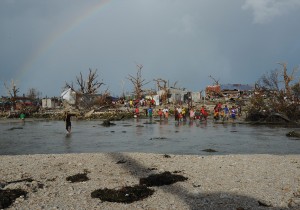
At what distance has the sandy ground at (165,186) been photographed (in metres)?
8.57

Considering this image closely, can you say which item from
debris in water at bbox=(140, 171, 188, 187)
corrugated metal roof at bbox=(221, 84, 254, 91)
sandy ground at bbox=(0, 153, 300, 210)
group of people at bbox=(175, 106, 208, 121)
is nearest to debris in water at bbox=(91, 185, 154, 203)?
sandy ground at bbox=(0, 153, 300, 210)

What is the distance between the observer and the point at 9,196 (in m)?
8.95

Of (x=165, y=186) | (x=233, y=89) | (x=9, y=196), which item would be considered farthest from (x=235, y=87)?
(x=9, y=196)

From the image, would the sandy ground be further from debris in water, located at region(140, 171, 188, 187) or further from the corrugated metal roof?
the corrugated metal roof

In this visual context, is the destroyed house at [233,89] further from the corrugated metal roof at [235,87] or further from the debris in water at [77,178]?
the debris in water at [77,178]

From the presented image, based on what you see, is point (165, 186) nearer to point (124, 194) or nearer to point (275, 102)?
point (124, 194)

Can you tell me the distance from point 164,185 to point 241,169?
3.49 metres

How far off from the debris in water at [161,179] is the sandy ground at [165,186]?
0.87 feet

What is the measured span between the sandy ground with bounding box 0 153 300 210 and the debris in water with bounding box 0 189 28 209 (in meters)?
0.17

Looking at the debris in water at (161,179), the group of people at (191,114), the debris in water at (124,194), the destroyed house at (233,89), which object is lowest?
the debris in water at (124,194)

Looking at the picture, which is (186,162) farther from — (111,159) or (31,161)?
(31,161)

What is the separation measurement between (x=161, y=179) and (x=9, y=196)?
4409mm

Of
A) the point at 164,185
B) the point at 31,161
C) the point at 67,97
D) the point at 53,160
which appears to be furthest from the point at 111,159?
the point at 67,97

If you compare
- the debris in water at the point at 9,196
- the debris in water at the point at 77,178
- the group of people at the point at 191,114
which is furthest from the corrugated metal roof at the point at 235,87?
the debris in water at the point at 9,196
